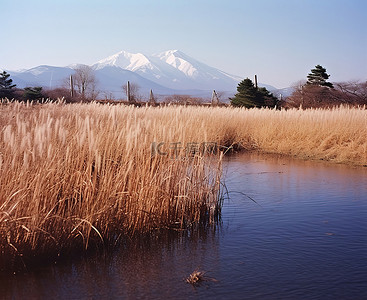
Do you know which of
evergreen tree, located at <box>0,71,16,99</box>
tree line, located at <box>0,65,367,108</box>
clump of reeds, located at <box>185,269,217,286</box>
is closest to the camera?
clump of reeds, located at <box>185,269,217,286</box>

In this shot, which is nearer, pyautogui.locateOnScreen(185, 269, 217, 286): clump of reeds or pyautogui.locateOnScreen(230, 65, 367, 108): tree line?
pyautogui.locateOnScreen(185, 269, 217, 286): clump of reeds

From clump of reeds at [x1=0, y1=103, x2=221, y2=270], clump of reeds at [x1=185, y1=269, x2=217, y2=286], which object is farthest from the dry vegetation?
clump of reeds at [x1=185, y1=269, x2=217, y2=286]

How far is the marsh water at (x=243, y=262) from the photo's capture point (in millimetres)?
3117

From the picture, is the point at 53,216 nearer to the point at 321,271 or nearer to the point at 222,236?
the point at 222,236

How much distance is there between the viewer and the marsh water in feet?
10.2

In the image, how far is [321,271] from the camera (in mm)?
3465

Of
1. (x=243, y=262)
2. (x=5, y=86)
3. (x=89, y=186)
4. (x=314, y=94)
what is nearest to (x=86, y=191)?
(x=89, y=186)

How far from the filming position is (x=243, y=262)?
3.65m

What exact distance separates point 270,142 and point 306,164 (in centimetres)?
261

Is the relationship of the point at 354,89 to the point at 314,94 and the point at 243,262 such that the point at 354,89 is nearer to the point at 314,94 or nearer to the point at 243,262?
the point at 314,94

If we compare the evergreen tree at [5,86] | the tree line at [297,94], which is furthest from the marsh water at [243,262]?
the evergreen tree at [5,86]

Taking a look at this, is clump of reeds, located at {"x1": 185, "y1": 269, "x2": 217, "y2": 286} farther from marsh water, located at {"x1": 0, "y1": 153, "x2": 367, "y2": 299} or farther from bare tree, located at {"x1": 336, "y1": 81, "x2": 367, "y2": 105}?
bare tree, located at {"x1": 336, "y1": 81, "x2": 367, "y2": 105}

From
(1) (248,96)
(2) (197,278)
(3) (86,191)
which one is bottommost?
(2) (197,278)

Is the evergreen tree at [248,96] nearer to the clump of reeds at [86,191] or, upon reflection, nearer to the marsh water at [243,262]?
the marsh water at [243,262]
